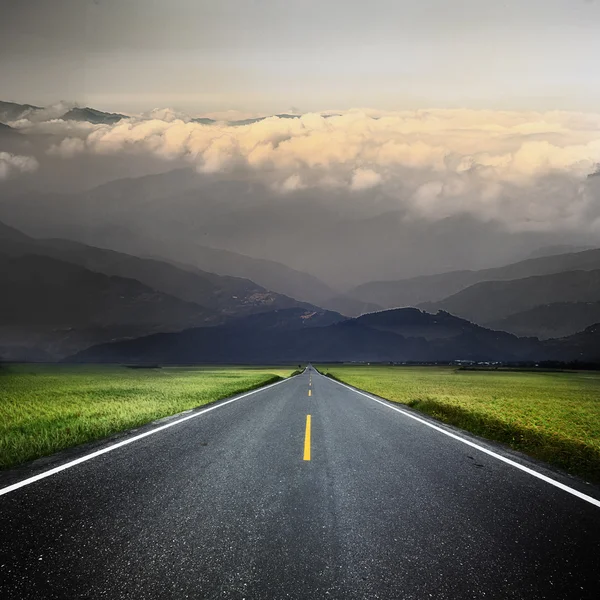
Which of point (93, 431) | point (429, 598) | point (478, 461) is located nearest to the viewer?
point (429, 598)

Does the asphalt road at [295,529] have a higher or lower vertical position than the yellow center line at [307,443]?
higher

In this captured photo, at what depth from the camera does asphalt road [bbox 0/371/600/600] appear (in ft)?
10.2

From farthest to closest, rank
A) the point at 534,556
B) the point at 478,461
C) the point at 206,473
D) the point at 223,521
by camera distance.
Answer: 1. the point at 478,461
2. the point at 206,473
3. the point at 223,521
4. the point at 534,556

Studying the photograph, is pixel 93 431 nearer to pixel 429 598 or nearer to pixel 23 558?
pixel 23 558

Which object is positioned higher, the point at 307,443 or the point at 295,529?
the point at 295,529

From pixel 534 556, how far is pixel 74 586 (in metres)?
4.14

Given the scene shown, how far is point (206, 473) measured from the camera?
613cm

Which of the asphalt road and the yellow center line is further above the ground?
the asphalt road

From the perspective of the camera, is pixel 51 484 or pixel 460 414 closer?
pixel 51 484

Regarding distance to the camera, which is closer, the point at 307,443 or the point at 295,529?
the point at 295,529

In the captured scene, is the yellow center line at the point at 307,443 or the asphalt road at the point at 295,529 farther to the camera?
the yellow center line at the point at 307,443

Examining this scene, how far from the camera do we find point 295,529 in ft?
13.5

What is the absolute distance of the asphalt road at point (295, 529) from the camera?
3.12 metres

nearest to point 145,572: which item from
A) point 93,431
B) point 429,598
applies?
point 429,598
